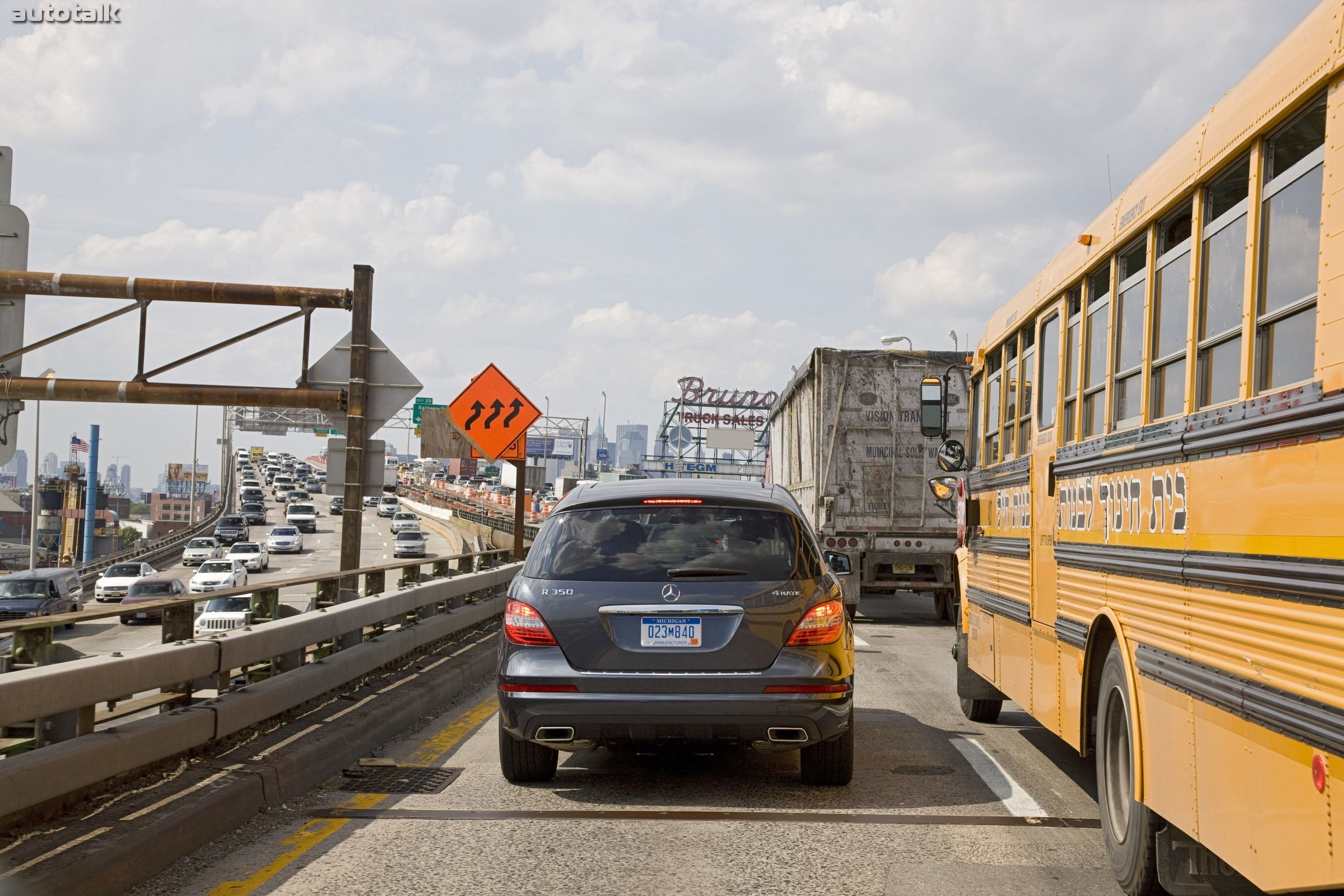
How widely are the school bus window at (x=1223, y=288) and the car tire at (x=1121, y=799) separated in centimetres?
137

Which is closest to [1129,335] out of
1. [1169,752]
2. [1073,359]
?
[1073,359]

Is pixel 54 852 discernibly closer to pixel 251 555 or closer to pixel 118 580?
pixel 118 580

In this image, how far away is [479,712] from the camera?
33.6 ft

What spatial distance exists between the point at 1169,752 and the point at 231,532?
244 ft

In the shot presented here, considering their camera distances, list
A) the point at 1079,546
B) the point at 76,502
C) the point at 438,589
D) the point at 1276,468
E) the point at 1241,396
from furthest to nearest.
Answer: the point at 76,502 → the point at 438,589 → the point at 1079,546 → the point at 1241,396 → the point at 1276,468

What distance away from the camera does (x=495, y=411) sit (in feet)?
65.0

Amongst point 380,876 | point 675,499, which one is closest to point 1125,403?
point 675,499

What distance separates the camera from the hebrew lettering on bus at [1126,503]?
4781 millimetres

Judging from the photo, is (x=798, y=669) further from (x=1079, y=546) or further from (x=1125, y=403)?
(x=1125, y=403)

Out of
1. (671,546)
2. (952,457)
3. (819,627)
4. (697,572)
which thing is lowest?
(819,627)

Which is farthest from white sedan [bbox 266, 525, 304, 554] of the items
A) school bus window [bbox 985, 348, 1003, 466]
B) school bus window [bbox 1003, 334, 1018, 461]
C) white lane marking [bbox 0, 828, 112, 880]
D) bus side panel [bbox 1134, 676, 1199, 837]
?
bus side panel [bbox 1134, 676, 1199, 837]

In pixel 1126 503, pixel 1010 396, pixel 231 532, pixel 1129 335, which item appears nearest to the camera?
pixel 1126 503

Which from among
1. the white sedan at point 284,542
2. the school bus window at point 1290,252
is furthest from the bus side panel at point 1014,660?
the white sedan at point 284,542

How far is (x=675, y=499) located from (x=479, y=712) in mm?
3724
